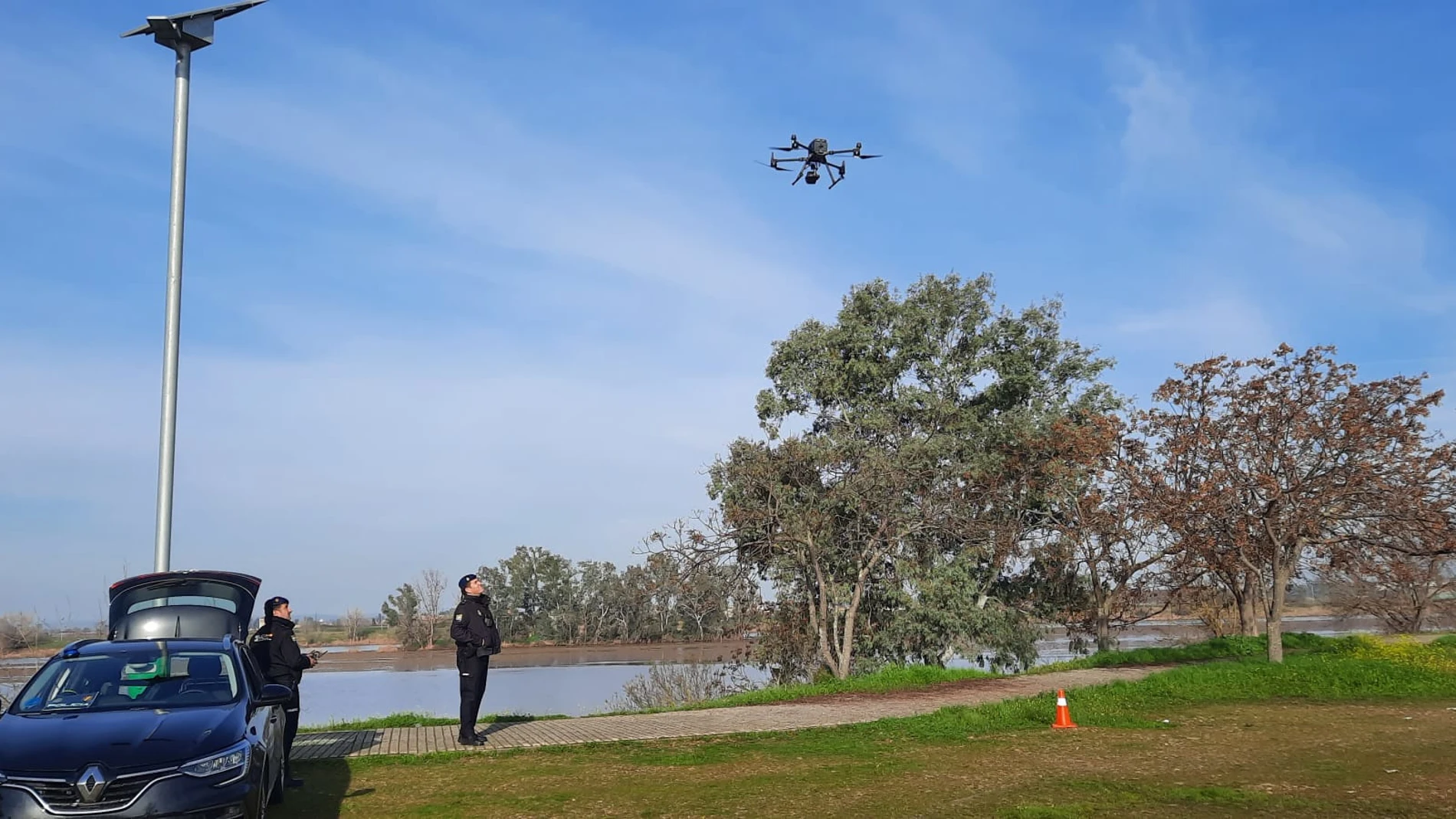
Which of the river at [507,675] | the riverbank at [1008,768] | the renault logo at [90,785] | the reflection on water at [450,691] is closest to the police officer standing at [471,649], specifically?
the riverbank at [1008,768]

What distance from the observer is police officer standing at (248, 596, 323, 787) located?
1131 centimetres

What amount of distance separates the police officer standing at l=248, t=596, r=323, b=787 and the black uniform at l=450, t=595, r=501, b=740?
5.41 feet

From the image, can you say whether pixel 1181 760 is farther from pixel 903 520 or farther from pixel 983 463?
pixel 983 463

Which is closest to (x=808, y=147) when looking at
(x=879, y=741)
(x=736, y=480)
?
(x=736, y=480)

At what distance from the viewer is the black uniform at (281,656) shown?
443 inches

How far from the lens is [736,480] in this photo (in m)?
24.3

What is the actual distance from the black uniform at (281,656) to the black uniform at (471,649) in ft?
5.71

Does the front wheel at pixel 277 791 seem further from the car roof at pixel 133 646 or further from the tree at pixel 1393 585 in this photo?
the tree at pixel 1393 585

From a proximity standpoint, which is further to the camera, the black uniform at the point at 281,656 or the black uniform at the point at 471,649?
the black uniform at the point at 471,649

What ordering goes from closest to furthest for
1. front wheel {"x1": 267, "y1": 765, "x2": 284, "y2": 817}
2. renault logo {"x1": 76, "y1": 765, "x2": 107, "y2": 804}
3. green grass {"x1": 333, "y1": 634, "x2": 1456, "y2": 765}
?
renault logo {"x1": 76, "y1": 765, "x2": 107, "y2": 804}, front wheel {"x1": 267, "y1": 765, "x2": 284, "y2": 817}, green grass {"x1": 333, "y1": 634, "x2": 1456, "y2": 765}

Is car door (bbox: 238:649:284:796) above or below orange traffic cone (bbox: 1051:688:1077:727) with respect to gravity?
above

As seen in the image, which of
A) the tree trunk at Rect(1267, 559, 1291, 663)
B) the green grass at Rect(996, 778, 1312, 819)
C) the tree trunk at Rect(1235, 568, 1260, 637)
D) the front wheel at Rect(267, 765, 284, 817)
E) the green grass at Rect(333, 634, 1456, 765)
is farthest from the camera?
the tree trunk at Rect(1235, 568, 1260, 637)

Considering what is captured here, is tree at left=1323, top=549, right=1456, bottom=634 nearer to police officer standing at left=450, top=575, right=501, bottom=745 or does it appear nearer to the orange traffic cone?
the orange traffic cone

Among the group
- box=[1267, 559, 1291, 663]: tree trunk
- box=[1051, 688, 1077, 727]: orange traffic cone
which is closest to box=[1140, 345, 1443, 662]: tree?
box=[1267, 559, 1291, 663]: tree trunk
